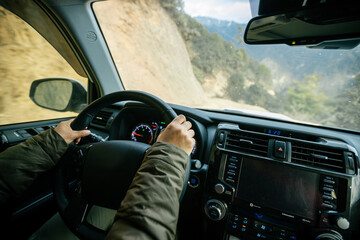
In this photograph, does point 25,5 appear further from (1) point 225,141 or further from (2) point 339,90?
(2) point 339,90

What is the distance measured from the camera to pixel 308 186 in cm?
166

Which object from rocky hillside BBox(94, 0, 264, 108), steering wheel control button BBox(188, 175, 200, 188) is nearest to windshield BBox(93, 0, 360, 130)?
rocky hillside BBox(94, 0, 264, 108)

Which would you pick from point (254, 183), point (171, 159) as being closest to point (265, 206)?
point (254, 183)

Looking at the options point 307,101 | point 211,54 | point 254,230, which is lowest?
point 254,230

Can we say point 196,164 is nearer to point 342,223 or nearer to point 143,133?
point 143,133

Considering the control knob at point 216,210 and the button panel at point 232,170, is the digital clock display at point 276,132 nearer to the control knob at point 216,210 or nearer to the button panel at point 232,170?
the button panel at point 232,170

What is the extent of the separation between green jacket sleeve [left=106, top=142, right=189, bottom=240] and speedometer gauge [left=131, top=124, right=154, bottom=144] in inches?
50.8

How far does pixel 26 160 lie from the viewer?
1.44m

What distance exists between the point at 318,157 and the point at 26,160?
2.29m

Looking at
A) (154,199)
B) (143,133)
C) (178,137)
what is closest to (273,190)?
(178,137)

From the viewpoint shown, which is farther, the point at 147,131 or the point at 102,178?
the point at 147,131

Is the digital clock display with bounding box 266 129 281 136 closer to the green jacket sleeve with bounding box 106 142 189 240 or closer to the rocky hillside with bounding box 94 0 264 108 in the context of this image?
the green jacket sleeve with bounding box 106 142 189 240

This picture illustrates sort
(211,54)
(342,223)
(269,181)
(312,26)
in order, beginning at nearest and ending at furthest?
1. (342,223)
2. (312,26)
3. (269,181)
4. (211,54)

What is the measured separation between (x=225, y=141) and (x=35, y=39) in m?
2.88
